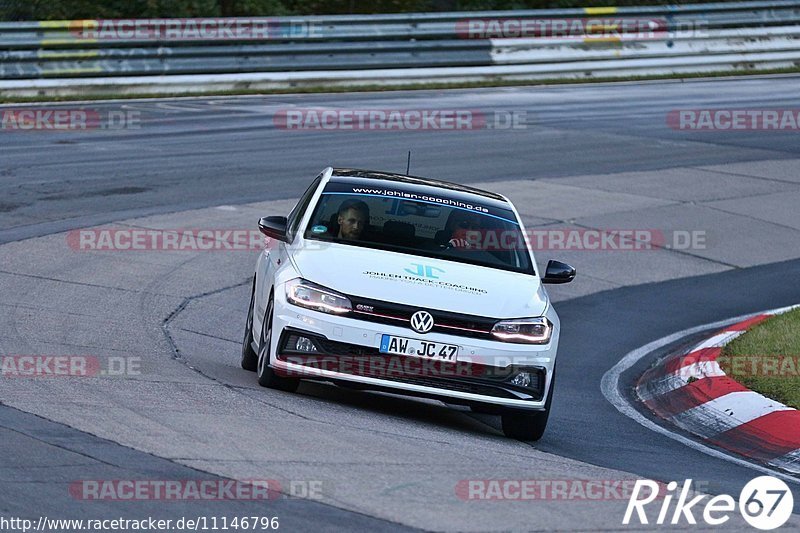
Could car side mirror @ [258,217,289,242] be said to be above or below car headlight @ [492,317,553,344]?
above

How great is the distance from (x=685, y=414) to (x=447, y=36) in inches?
756

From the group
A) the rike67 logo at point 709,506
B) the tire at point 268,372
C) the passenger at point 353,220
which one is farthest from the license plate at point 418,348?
the rike67 logo at point 709,506

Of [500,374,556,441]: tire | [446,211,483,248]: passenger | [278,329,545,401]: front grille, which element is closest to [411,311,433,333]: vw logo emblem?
[278,329,545,401]: front grille

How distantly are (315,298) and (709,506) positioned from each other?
2.86m

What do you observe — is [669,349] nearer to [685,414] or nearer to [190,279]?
[685,414]

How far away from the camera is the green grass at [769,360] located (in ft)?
32.7

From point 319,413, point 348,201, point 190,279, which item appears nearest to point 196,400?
point 319,413

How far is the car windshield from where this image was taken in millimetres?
9422

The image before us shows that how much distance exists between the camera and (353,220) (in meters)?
9.52

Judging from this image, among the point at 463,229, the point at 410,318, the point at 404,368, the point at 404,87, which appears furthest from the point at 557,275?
the point at 404,87

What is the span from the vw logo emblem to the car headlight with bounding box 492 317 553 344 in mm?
419

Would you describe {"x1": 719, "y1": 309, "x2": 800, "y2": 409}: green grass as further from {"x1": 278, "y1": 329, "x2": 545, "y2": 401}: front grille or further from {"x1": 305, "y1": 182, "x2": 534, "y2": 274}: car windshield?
{"x1": 278, "y1": 329, "x2": 545, "y2": 401}: front grille

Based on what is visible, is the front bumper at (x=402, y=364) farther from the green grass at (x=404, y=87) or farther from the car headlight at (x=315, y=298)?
the green grass at (x=404, y=87)

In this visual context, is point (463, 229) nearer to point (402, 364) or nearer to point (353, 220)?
point (353, 220)
